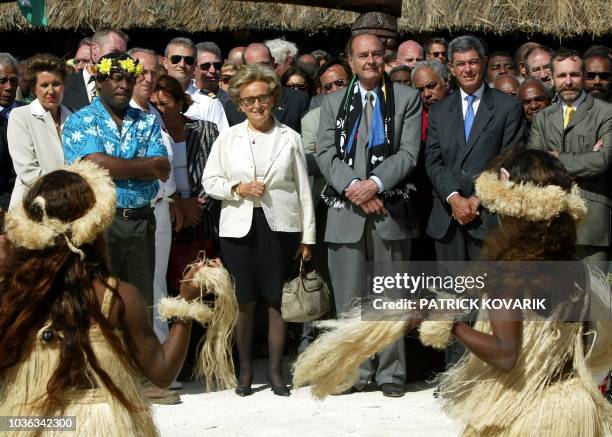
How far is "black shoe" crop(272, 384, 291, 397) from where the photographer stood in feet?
23.1

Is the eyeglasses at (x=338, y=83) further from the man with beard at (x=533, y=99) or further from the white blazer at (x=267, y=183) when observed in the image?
the man with beard at (x=533, y=99)

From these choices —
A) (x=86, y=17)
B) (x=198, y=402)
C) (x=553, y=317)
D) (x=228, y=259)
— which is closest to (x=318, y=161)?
(x=228, y=259)

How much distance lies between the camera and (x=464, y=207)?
6.93m

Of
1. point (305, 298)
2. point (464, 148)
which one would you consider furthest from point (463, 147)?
point (305, 298)

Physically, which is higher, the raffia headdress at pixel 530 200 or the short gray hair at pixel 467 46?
the short gray hair at pixel 467 46

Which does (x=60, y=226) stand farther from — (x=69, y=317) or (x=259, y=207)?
(x=259, y=207)

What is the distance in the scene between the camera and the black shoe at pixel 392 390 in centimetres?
704

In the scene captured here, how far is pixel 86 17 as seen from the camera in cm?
1182

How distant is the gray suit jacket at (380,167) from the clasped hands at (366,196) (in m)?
0.05

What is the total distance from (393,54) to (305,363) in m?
5.83

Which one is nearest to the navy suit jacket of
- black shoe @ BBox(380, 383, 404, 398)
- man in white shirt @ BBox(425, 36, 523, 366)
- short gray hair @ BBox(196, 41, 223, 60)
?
man in white shirt @ BBox(425, 36, 523, 366)

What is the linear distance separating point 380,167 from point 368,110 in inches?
18.5

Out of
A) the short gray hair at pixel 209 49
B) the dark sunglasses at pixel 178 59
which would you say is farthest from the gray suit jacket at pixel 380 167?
the short gray hair at pixel 209 49

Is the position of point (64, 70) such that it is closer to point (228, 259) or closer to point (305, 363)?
point (228, 259)
